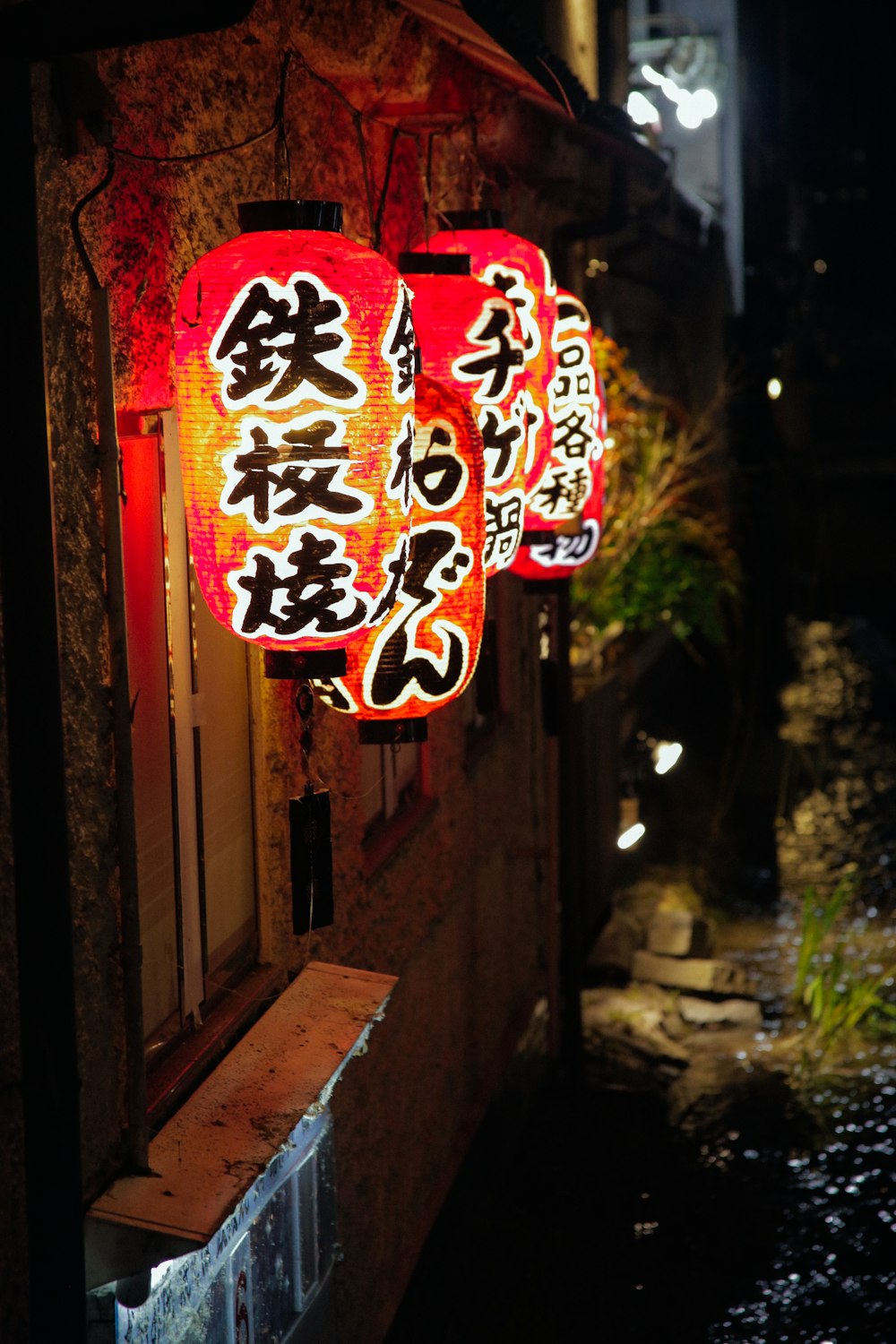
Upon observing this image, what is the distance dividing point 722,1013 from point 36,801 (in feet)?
35.2

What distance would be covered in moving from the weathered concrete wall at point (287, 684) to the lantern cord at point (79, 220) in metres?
0.03

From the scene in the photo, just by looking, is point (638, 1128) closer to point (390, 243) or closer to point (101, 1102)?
point (390, 243)

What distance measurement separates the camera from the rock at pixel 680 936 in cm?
1484

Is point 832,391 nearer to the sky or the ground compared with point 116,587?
nearer to the sky

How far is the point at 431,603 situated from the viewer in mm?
5609

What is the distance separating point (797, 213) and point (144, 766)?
→ 40.4m

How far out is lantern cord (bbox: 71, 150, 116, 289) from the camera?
4293mm

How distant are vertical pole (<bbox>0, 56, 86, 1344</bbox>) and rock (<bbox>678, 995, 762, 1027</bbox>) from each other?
Result: 10.2 metres

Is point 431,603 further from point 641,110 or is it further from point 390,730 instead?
point 641,110

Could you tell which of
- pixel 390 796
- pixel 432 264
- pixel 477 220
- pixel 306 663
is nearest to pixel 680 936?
pixel 390 796

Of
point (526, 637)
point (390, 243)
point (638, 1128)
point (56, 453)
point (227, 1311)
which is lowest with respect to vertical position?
point (638, 1128)

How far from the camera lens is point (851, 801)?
21062 millimetres

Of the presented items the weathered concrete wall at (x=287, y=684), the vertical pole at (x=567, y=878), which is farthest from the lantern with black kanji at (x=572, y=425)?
the vertical pole at (x=567, y=878)

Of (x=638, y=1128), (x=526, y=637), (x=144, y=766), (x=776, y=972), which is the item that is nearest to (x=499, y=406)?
(x=144, y=766)
